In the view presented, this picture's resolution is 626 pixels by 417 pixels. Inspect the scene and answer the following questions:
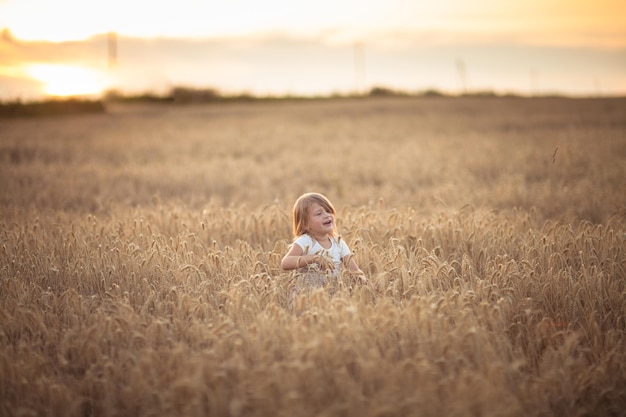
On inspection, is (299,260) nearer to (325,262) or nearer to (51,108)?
(325,262)

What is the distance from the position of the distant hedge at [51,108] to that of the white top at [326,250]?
3158 cm

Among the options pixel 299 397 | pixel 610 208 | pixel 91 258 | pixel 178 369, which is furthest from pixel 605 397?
pixel 610 208

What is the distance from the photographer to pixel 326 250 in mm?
4535

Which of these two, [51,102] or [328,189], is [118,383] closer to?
[328,189]

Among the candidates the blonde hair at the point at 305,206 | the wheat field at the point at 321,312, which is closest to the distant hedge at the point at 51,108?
the wheat field at the point at 321,312

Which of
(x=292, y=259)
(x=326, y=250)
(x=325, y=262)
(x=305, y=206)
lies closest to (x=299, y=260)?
(x=292, y=259)

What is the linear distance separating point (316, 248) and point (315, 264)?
7.5 inches

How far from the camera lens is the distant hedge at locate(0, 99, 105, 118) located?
30609 millimetres

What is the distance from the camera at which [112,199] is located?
890 cm

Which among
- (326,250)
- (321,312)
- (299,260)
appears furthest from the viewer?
(326,250)

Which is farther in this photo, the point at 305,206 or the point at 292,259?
the point at 305,206

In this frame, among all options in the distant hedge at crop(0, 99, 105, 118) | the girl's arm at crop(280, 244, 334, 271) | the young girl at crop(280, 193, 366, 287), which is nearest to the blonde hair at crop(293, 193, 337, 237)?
the young girl at crop(280, 193, 366, 287)

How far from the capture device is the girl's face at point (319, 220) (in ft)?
14.6

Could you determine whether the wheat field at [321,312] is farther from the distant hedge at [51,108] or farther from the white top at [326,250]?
the distant hedge at [51,108]
